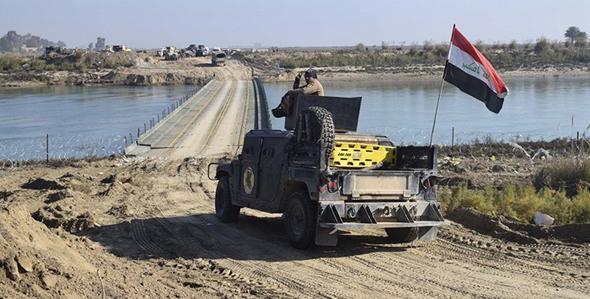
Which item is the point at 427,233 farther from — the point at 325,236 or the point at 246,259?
the point at 246,259

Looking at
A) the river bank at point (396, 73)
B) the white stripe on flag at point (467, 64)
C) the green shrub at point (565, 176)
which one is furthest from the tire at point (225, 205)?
the river bank at point (396, 73)

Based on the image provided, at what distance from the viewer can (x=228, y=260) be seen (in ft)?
33.9

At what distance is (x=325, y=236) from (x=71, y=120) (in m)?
39.1

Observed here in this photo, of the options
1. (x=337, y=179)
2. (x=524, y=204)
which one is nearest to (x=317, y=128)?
(x=337, y=179)

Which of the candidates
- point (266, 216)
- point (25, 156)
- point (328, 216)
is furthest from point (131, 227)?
point (25, 156)

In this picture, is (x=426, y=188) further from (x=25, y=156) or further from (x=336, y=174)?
(x=25, y=156)

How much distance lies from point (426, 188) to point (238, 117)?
31.1m

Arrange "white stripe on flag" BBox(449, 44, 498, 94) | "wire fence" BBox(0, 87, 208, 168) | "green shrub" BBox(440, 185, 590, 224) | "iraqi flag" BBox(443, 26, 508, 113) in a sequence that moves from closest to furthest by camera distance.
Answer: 1. "iraqi flag" BBox(443, 26, 508, 113)
2. "white stripe on flag" BBox(449, 44, 498, 94)
3. "green shrub" BBox(440, 185, 590, 224)
4. "wire fence" BBox(0, 87, 208, 168)

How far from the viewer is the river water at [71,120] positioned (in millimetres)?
31750

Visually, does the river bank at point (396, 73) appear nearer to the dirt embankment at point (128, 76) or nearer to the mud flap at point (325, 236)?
the dirt embankment at point (128, 76)

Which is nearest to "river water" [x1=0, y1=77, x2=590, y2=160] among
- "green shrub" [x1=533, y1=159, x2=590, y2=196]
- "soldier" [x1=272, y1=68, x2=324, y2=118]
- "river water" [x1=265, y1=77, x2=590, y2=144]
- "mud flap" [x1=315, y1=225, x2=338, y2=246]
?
"river water" [x1=265, y1=77, x2=590, y2=144]

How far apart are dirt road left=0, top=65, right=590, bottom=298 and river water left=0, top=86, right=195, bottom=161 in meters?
16.3

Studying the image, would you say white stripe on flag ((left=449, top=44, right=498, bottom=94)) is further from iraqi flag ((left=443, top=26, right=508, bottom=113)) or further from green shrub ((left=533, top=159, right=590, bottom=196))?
green shrub ((left=533, top=159, right=590, bottom=196))

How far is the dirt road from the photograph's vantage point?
26.8ft
